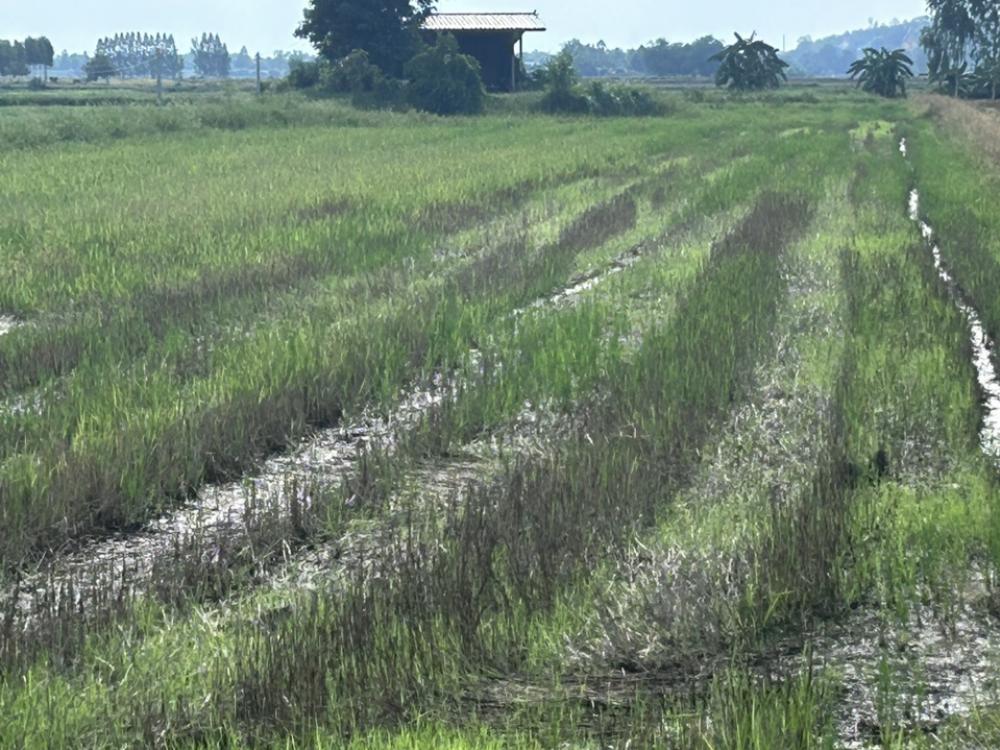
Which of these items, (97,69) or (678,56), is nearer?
(97,69)

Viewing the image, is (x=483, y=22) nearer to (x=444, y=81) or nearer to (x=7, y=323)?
(x=444, y=81)

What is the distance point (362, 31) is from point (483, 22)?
444 centimetres

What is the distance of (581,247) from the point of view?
38.7 feet

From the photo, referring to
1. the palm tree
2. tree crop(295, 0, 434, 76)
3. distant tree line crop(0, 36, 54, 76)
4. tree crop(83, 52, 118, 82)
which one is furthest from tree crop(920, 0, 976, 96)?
distant tree line crop(0, 36, 54, 76)

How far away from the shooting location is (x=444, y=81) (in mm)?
36250

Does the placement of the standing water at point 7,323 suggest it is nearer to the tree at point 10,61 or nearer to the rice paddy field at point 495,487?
the rice paddy field at point 495,487

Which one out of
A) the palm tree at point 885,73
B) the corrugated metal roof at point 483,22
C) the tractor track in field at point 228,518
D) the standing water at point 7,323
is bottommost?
the tractor track in field at point 228,518

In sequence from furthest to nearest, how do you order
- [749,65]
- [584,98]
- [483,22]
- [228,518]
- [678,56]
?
[678,56] < [749,65] < [483,22] < [584,98] < [228,518]

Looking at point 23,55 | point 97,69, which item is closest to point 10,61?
point 23,55

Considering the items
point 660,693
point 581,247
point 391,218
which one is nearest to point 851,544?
point 660,693

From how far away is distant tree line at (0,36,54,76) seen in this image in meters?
92.8

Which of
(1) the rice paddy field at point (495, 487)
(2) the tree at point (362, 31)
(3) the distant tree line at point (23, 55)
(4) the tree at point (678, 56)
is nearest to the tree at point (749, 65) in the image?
(2) the tree at point (362, 31)

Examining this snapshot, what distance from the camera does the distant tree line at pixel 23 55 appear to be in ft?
304

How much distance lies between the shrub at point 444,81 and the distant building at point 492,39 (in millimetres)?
5395
